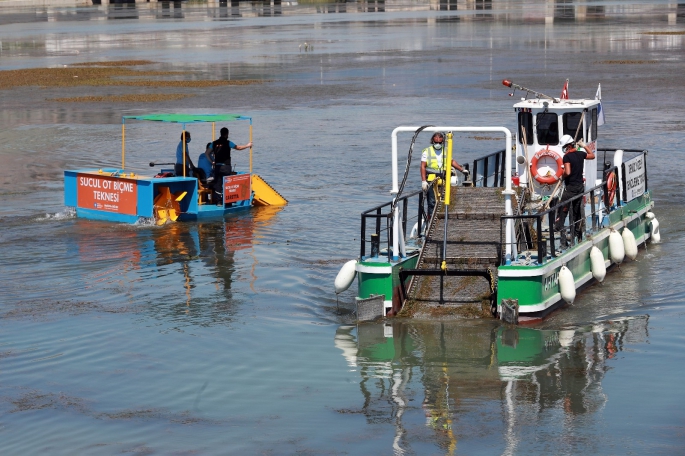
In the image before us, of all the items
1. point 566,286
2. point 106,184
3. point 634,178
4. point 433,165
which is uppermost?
point 433,165

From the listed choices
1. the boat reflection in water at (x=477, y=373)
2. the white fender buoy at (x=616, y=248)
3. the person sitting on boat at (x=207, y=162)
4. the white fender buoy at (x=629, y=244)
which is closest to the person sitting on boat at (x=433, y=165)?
the white fender buoy at (x=616, y=248)

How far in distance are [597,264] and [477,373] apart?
4190 millimetres

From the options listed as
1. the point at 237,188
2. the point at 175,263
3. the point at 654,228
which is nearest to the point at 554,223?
the point at 654,228

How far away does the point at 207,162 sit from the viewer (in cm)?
2309

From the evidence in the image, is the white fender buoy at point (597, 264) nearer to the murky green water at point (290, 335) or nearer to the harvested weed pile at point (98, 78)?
the murky green water at point (290, 335)

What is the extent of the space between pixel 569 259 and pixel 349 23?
88.1m

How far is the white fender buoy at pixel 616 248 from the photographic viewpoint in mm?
17281

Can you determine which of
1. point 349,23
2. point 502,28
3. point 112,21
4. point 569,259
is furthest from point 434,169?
point 112,21

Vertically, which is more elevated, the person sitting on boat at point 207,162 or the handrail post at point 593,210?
the person sitting on boat at point 207,162

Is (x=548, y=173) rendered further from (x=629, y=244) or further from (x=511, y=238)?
(x=511, y=238)

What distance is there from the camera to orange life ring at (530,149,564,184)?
1789 centimetres

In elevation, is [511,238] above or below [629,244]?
above

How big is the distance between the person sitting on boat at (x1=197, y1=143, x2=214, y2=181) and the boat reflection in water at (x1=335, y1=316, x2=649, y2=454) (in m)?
9.02

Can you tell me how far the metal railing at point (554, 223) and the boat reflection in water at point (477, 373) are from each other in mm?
1171
